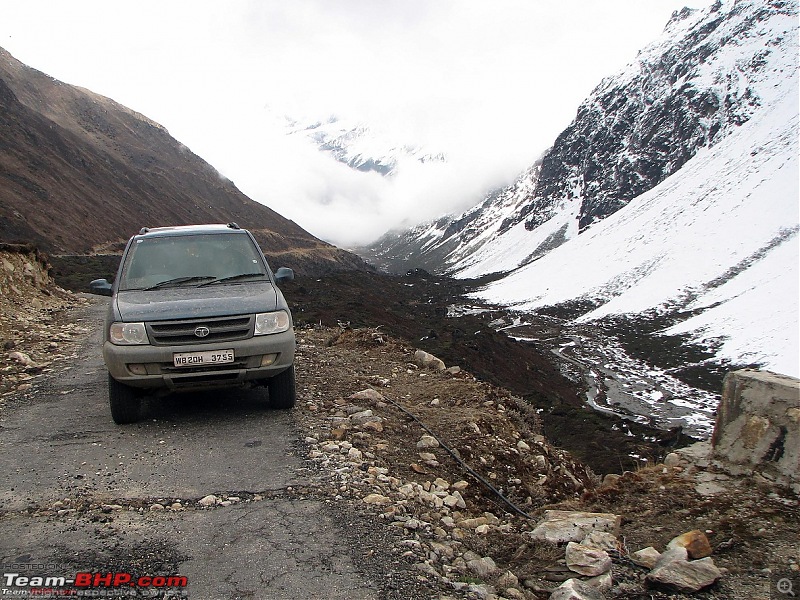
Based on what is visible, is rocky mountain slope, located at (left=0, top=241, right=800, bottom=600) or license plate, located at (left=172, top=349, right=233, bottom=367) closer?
rocky mountain slope, located at (left=0, top=241, right=800, bottom=600)

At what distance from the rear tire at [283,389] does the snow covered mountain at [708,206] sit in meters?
57.0

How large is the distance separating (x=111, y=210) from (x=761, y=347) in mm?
85686

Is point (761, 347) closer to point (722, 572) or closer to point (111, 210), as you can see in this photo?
point (722, 572)

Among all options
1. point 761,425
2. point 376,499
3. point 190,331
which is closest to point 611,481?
point 761,425

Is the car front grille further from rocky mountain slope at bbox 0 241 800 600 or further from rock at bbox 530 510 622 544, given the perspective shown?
rock at bbox 530 510 622 544

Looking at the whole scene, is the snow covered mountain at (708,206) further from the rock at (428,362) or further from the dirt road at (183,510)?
the dirt road at (183,510)

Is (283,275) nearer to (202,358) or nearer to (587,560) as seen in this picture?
(202,358)

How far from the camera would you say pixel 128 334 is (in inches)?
256

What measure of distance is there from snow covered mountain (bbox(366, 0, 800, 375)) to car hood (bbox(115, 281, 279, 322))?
57.6 m

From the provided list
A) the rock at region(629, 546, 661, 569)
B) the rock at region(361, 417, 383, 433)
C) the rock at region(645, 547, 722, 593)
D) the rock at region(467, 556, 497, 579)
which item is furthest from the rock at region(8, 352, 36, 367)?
the rock at region(645, 547, 722, 593)

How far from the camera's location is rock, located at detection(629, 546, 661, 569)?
415 cm

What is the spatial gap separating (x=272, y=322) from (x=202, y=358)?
877 millimetres

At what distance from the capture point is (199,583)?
373 centimetres

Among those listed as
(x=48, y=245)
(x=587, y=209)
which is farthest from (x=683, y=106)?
(x=48, y=245)
